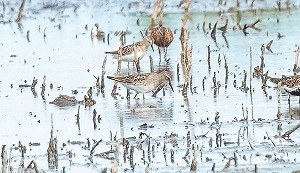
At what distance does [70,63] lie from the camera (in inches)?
660

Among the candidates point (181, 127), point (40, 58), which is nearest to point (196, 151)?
point (181, 127)

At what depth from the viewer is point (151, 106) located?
1276 centimetres

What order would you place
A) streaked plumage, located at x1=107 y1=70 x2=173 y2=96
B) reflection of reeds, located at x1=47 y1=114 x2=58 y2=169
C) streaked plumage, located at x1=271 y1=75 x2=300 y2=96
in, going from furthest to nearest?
streaked plumage, located at x1=107 y1=70 x2=173 y2=96, streaked plumage, located at x1=271 y1=75 x2=300 y2=96, reflection of reeds, located at x1=47 y1=114 x2=58 y2=169

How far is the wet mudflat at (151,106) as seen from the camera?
9695 mm

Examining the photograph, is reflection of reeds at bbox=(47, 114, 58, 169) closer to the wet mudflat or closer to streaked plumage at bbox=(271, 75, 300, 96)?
the wet mudflat

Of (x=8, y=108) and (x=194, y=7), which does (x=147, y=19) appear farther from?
(x=8, y=108)

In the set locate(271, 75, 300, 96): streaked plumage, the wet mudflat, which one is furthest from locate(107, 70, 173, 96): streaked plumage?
locate(271, 75, 300, 96): streaked plumage

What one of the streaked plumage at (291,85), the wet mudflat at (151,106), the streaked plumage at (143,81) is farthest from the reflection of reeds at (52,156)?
the streaked plumage at (291,85)

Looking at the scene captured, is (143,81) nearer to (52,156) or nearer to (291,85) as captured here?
(291,85)

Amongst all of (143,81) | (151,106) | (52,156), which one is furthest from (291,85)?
(52,156)

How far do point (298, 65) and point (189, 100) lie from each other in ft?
11.1

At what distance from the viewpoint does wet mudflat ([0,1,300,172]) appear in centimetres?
970

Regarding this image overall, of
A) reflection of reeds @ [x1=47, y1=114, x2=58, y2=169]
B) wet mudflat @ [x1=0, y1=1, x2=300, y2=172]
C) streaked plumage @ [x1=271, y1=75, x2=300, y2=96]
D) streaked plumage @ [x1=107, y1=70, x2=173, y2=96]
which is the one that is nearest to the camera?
reflection of reeds @ [x1=47, y1=114, x2=58, y2=169]

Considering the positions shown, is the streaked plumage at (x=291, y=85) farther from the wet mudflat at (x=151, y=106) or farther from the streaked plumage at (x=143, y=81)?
the streaked plumage at (x=143, y=81)
